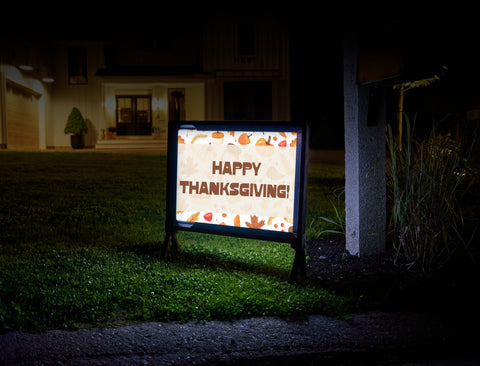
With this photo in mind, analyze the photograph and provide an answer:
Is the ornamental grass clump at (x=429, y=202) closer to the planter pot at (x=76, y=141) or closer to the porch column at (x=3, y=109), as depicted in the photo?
the porch column at (x=3, y=109)

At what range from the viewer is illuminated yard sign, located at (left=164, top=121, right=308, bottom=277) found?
3539 millimetres

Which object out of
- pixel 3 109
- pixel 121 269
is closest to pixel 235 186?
pixel 121 269

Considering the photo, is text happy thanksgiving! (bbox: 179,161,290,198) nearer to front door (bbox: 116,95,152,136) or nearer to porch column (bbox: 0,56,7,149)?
porch column (bbox: 0,56,7,149)

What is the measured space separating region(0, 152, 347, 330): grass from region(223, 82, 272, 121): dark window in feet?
55.0

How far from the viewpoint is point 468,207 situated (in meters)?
3.74

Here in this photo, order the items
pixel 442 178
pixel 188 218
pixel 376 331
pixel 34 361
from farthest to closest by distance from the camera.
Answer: pixel 188 218, pixel 442 178, pixel 376 331, pixel 34 361

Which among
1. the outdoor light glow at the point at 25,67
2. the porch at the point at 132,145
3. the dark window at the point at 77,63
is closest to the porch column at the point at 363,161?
the porch at the point at 132,145

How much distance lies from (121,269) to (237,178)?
49.8 inches

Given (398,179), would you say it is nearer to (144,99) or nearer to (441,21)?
(441,21)

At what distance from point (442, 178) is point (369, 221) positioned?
0.75 m

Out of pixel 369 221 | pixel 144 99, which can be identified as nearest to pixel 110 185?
pixel 369 221

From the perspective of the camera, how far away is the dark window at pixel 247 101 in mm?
23250

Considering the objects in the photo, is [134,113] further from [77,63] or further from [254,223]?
[254,223]

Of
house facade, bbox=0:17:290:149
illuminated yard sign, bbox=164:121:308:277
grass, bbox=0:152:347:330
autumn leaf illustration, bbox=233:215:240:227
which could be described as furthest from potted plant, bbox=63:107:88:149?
autumn leaf illustration, bbox=233:215:240:227
